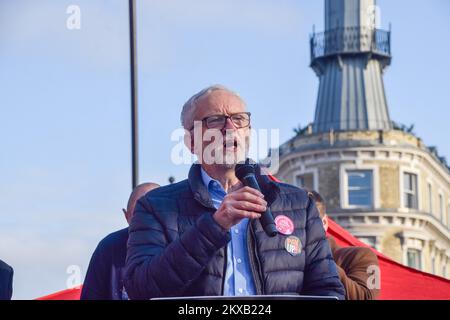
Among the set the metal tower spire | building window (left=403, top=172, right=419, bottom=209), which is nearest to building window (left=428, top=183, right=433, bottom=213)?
the metal tower spire

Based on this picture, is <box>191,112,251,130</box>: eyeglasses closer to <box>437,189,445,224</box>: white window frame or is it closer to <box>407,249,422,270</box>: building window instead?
<box>437,189,445,224</box>: white window frame

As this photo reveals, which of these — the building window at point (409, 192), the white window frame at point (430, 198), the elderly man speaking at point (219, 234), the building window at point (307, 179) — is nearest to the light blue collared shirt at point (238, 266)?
the elderly man speaking at point (219, 234)

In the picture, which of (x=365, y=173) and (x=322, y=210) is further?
(x=365, y=173)

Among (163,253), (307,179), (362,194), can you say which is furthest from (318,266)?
(362,194)

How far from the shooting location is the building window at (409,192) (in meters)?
27.8

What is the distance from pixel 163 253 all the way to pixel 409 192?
21744 millimetres

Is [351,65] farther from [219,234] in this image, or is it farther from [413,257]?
[219,234]

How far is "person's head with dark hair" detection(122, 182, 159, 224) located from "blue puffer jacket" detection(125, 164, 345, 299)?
0.52 m

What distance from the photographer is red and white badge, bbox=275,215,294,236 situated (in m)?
7.46

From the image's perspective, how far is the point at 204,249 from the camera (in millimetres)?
7242

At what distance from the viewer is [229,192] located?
24.7ft
